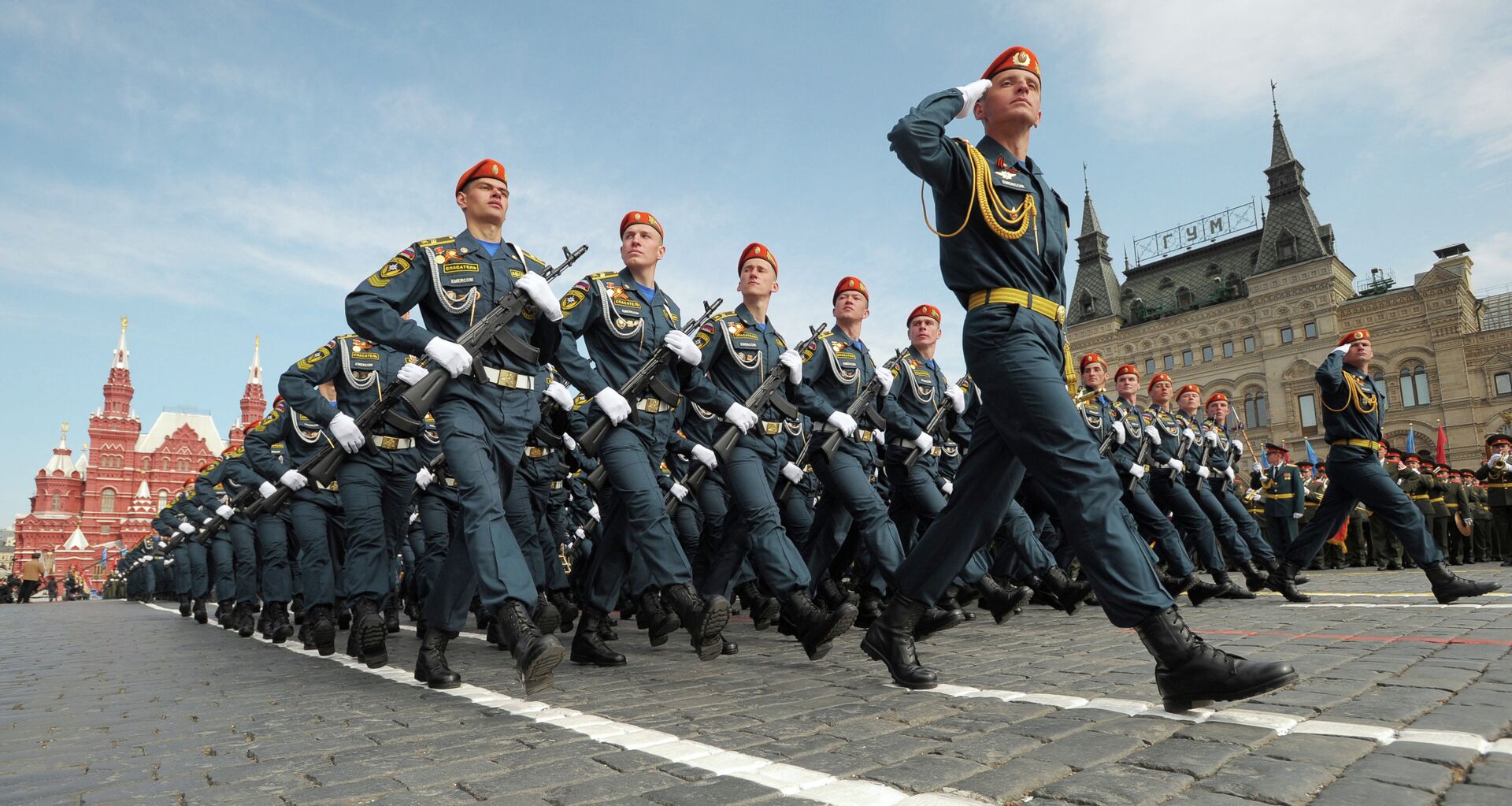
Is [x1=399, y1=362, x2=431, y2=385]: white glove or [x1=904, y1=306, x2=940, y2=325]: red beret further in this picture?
[x1=904, y1=306, x2=940, y2=325]: red beret

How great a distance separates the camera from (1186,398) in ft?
31.1

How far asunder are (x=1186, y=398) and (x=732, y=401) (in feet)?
20.0

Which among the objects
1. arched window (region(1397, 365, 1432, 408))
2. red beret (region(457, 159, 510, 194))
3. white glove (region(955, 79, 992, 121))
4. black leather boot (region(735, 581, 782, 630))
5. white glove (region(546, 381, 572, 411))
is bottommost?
black leather boot (region(735, 581, 782, 630))

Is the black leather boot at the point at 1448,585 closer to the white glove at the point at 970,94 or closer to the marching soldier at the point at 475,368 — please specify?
the white glove at the point at 970,94

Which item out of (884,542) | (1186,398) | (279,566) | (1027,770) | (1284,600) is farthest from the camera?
(1186,398)

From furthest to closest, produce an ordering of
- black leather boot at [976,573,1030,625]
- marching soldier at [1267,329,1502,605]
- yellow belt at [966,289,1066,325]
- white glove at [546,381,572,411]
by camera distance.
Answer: white glove at [546,381,572,411] < black leather boot at [976,573,1030,625] < marching soldier at [1267,329,1502,605] < yellow belt at [966,289,1066,325]

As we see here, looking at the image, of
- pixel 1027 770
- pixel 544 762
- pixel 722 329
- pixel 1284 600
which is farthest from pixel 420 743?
pixel 1284 600

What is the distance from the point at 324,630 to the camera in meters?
6.16

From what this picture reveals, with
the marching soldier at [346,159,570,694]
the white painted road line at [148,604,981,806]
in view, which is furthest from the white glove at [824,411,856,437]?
the white painted road line at [148,604,981,806]

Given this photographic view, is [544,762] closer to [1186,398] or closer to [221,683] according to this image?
[221,683]

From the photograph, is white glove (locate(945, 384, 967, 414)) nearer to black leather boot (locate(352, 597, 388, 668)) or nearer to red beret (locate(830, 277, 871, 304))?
red beret (locate(830, 277, 871, 304))

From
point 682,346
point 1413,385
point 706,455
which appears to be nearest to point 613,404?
point 682,346

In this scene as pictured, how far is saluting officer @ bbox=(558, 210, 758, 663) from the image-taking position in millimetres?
4781

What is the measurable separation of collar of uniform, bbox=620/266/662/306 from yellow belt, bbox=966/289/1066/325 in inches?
106
